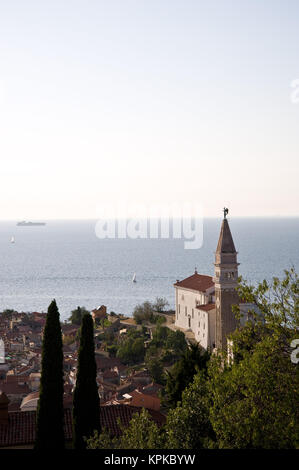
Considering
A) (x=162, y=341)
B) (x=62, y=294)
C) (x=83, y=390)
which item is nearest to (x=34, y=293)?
(x=62, y=294)

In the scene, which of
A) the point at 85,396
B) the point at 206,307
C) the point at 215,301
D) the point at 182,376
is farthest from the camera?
the point at 206,307

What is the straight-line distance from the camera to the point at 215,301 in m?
37.5

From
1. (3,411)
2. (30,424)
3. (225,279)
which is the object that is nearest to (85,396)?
(30,424)

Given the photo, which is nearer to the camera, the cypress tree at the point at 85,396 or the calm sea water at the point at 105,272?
the cypress tree at the point at 85,396

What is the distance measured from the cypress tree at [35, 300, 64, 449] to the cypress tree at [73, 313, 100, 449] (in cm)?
51

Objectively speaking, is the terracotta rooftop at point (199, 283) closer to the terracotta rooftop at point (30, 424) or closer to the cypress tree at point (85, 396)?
the terracotta rooftop at point (30, 424)

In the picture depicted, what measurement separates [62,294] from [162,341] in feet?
184

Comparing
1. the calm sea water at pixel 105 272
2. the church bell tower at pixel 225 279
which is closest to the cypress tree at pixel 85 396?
the church bell tower at pixel 225 279

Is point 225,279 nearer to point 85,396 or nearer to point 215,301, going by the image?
point 215,301

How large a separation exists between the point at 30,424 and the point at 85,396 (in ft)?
10.5

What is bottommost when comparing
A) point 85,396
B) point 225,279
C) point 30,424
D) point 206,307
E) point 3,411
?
point 30,424

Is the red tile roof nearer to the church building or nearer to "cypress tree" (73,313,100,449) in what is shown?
the church building

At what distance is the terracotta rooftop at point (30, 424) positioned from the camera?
18.3 m

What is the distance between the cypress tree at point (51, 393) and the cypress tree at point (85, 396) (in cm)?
51
